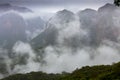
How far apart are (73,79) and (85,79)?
25.4 feet

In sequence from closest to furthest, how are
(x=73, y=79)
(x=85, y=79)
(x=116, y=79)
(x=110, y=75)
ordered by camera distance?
(x=116, y=79) < (x=110, y=75) < (x=85, y=79) < (x=73, y=79)

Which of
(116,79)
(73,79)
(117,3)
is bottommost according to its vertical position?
(116,79)

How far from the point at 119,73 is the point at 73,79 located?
2576 centimetres

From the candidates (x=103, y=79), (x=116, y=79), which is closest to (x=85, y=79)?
(x=103, y=79)

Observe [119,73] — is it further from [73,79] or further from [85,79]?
[73,79]

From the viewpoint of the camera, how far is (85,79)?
264 feet

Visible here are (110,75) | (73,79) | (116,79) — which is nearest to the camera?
(116,79)

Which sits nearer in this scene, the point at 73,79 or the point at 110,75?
the point at 110,75

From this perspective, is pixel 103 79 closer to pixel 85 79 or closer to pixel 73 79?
pixel 85 79

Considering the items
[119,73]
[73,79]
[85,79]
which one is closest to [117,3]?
[119,73]

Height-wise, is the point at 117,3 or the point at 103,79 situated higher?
the point at 117,3

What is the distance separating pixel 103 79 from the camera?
65688 mm

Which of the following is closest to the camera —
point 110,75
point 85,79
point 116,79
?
point 116,79

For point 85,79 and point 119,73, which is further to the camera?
point 85,79
